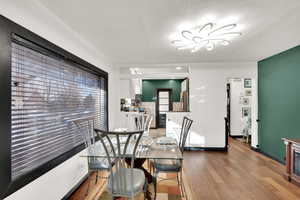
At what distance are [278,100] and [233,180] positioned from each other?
219cm

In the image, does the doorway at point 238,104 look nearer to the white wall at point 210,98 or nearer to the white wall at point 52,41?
the white wall at point 210,98

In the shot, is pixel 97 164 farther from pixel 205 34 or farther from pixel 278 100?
pixel 278 100

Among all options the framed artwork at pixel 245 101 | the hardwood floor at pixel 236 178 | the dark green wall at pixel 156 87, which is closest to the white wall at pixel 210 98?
the hardwood floor at pixel 236 178

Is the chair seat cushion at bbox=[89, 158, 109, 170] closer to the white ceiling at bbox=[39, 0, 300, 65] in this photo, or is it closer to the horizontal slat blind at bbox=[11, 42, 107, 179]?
the horizontal slat blind at bbox=[11, 42, 107, 179]

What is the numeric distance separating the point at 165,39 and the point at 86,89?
5.96 feet

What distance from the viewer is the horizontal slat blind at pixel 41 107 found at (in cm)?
154

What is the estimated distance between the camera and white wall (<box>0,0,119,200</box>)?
1500 millimetres

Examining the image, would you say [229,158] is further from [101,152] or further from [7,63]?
[7,63]

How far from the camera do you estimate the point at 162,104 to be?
849 centimetres

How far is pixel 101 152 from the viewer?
80.0 inches

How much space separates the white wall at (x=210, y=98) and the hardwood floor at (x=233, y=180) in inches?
25.6

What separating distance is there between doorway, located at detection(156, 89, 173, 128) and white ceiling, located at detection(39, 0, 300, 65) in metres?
5.23

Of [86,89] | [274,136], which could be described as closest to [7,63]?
[86,89]

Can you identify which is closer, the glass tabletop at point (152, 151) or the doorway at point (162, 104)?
the glass tabletop at point (152, 151)
